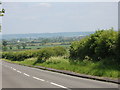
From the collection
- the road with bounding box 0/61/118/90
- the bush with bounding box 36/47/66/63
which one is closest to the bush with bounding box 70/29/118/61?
the road with bounding box 0/61/118/90

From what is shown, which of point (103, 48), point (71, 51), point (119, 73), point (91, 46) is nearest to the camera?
point (119, 73)

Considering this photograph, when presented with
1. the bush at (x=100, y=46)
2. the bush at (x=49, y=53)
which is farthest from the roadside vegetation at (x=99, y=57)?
the bush at (x=49, y=53)

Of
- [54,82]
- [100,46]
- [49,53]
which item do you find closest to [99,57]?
[100,46]

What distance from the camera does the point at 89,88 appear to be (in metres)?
12.4

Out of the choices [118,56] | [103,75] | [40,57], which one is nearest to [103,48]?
[118,56]

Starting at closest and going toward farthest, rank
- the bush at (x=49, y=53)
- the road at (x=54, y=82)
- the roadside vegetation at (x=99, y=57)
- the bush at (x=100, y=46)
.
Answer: the road at (x=54, y=82)
the roadside vegetation at (x=99, y=57)
the bush at (x=100, y=46)
the bush at (x=49, y=53)

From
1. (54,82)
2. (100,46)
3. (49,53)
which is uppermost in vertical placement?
(100,46)

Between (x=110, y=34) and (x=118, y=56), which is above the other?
(x=110, y=34)

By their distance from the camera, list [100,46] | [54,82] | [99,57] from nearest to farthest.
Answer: [54,82], [100,46], [99,57]

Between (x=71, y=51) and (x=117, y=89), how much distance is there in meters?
23.8

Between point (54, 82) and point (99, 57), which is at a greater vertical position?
point (99, 57)

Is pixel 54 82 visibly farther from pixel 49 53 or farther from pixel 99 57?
pixel 49 53

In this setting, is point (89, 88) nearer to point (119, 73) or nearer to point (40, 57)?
point (119, 73)

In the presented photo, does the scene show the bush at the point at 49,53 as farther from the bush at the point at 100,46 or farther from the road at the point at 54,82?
the road at the point at 54,82
